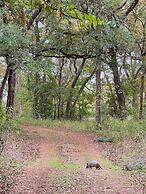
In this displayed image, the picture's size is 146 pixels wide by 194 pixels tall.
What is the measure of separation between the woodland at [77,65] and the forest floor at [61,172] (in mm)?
537

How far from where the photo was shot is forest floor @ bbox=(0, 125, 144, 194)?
773cm

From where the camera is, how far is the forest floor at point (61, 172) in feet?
25.4

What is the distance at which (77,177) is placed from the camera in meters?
8.70

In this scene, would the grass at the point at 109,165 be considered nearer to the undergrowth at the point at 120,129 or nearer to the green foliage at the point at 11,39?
the undergrowth at the point at 120,129

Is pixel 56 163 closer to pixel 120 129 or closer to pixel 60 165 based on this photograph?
pixel 60 165

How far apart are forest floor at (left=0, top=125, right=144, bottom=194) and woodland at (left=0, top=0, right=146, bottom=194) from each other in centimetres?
54

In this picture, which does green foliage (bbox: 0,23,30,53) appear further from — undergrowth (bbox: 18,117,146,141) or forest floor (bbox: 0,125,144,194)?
undergrowth (bbox: 18,117,146,141)

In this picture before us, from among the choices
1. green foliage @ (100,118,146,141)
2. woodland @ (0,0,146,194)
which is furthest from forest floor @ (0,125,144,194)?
green foliage @ (100,118,146,141)

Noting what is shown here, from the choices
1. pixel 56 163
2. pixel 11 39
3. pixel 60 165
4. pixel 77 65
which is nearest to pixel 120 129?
pixel 56 163

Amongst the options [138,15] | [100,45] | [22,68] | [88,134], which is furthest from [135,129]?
[138,15]

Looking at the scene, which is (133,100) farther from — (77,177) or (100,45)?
(77,177)

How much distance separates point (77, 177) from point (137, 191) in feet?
5.39

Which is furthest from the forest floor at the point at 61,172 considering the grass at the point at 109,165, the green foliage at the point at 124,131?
the green foliage at the point at 124,131

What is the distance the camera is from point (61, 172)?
926 cm
